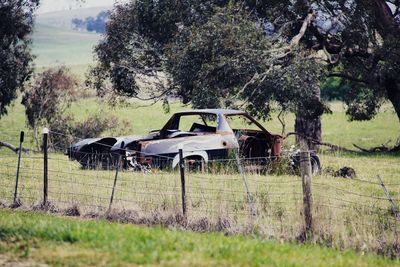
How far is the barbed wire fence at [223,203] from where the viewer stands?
953 centimetres

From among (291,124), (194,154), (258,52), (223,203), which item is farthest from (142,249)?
(291,124)

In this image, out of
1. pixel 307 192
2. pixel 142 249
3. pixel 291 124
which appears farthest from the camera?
pixel 291 124

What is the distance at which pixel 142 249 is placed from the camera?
289 inches

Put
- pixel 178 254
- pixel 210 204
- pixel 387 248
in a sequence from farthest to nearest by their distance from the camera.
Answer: pixel 210 204 → pixel 387 248 → pixel 178 254

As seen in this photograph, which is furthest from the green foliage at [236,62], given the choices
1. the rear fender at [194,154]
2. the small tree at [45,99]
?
the small tree at [45,99]

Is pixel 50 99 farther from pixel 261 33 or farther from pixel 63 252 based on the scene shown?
pixel 63 252

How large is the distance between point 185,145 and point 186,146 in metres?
0.03

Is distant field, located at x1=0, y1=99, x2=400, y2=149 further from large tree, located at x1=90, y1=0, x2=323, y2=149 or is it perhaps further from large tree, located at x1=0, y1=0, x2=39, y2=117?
large tree, located at x1=90, y1=0, x2=323, y2=149

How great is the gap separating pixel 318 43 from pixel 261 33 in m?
4.99

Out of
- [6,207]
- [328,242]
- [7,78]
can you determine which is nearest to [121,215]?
[6,207]

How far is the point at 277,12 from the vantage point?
90.8ft

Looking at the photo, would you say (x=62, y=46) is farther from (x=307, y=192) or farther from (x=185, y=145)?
(x=307, y=192)

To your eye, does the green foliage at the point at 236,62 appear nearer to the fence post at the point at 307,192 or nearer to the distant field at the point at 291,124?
the distant field at the point at 291,124

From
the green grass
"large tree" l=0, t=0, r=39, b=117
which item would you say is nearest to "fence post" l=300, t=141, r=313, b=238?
the green grass
